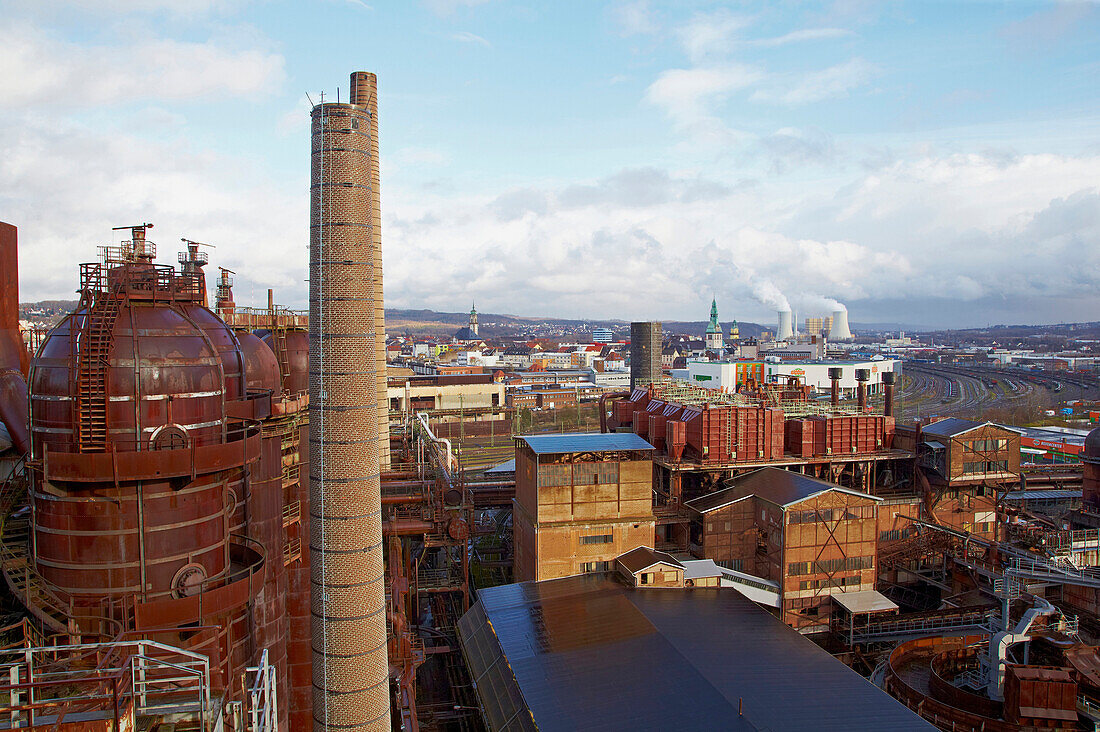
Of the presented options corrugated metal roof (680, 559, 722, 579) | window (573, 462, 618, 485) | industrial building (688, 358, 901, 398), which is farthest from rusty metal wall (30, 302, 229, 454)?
industrial building (688, 358, 901, 398)

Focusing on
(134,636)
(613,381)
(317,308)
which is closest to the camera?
(134,636)

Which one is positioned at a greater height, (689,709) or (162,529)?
(162,529)

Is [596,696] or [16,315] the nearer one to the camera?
[596,696]

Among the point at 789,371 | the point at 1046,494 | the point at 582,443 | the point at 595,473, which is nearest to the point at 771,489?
the point at 595,473

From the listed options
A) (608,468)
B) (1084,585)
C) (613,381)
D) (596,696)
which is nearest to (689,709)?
(596,696)

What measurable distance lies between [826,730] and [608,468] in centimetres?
1537

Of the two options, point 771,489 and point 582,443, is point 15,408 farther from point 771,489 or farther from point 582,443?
point 771,489

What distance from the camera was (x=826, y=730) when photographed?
1931cm

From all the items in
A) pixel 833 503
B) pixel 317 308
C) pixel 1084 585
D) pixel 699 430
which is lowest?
pixel 1084 585

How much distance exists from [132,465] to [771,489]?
28407 mm

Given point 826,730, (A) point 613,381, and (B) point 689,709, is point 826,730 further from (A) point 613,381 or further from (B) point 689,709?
(A) point 613,381

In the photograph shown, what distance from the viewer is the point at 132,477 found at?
44.1 feet

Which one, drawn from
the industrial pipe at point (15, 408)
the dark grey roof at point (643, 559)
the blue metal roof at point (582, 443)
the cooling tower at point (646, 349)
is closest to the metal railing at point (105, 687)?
the industrial pipe at point (15, 408)

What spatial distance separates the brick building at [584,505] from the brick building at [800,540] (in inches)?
145
